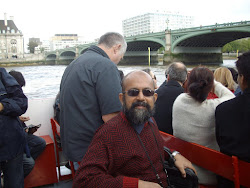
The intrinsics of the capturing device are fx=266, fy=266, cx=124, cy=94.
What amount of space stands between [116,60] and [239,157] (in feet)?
3.54

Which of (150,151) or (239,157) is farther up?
(150,151)

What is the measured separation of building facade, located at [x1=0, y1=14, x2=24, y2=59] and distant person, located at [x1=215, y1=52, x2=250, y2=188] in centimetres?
7382

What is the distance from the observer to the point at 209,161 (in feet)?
5.93

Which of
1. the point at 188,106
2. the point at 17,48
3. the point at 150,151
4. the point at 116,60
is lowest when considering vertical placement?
the point at 150,151

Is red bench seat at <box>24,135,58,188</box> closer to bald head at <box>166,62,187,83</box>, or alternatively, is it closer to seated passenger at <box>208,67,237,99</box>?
bald head at <box>166,62,187,83</box>

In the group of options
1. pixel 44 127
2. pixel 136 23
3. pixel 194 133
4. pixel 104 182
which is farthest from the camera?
pixel 136 23

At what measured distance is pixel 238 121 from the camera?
5.48 ft

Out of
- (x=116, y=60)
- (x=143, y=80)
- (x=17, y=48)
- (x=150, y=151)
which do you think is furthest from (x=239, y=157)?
(x=17, y=48)

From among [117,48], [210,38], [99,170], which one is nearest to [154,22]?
[210,38]

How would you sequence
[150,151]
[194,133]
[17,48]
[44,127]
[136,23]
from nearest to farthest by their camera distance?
[150,151]
[194,133]
[44,127]
[17,48]
[136,23]

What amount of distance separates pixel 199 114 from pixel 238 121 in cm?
34

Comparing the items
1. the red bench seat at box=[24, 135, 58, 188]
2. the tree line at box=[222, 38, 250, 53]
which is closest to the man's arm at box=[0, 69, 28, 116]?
the red bench seat at box=[24, 135, 58, 188]

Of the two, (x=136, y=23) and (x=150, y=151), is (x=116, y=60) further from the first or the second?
(x=136, y=23)

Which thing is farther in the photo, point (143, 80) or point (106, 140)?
point (143, 80)
